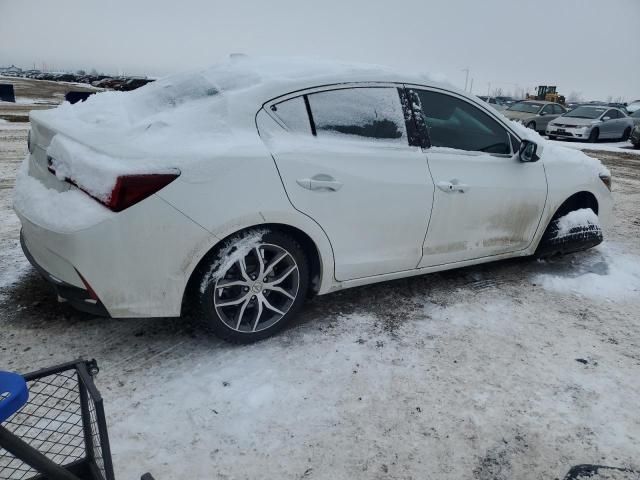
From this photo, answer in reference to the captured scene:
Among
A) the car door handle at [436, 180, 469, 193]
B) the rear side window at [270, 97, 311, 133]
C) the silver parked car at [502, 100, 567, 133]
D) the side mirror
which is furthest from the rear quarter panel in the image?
the silver parked car at [502, 100, 567, 133]

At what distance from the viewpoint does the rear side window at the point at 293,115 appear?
2.73m

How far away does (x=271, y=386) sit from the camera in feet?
8.14

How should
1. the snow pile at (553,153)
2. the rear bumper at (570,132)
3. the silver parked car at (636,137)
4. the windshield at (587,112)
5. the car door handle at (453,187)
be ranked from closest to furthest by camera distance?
1. the car door handle at (453,187)
2. the snow pile at (553,153)
3. the silver parked car at (636,137)
4. the rear bumper at (570,132)
5. the windshield at (587,112)

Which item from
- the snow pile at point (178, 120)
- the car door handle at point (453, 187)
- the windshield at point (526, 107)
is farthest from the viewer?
the windshield at point (526, 107)

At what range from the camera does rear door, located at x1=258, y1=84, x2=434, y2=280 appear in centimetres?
271

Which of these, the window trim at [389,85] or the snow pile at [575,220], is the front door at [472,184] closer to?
the window trim at [389,85]

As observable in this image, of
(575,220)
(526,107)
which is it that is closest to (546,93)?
(526,107)

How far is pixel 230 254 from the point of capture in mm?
2576

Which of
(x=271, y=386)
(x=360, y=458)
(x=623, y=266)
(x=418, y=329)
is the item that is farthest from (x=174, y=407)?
(x=623, y=266)

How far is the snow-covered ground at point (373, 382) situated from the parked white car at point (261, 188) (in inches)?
12.4

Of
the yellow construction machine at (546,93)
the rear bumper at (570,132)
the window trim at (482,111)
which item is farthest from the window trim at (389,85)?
the yellow construction machine at (546,93)

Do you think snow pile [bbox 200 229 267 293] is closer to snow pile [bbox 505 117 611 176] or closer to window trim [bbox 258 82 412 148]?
window trim [bbox 258 82 412 148]

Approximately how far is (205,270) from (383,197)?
117 centimetres

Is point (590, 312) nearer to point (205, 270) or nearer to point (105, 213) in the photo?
point (205, 270)
